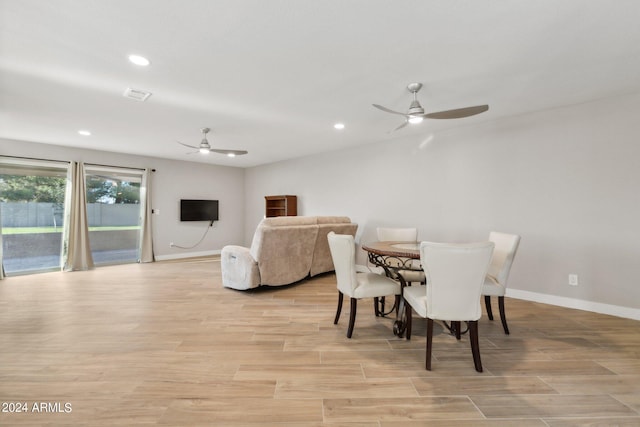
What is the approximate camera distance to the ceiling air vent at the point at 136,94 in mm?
2913

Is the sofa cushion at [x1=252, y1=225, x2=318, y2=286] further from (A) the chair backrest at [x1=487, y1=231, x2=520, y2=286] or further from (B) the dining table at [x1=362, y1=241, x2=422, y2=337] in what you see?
(A) the chair backrest at [x1=487, y1=231, x2=520, y2=286]

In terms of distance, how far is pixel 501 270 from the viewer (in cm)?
265

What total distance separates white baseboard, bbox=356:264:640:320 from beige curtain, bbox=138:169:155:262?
5349mm

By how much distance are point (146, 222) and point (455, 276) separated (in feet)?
21.3

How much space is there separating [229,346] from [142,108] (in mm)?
2985

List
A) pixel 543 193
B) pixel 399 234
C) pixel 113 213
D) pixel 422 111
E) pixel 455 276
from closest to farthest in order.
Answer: pixel 455 276
pixel 422 111
pixel 543 193
pixel 399 234
pixel 113 213

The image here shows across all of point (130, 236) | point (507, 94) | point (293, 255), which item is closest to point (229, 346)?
point (293, 255)

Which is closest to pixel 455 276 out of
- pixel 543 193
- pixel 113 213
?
pixel 543 193

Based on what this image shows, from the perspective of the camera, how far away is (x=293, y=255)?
13.9 ft

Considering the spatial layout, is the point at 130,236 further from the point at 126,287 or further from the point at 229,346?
the point at 229,346

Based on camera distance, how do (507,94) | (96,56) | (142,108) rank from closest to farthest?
(96,56) → (507,94) → (142,108)

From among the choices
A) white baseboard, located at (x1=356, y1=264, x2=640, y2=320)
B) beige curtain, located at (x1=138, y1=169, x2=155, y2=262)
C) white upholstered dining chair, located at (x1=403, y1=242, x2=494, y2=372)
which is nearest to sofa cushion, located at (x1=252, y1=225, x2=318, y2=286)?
white baseboard, located at (x1=356, y1=264, x2=640, y2=320)

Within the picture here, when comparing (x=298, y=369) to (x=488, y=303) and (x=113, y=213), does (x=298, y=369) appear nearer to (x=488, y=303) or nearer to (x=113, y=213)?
(x=488, y=303)

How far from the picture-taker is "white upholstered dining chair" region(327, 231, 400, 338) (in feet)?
8.24
